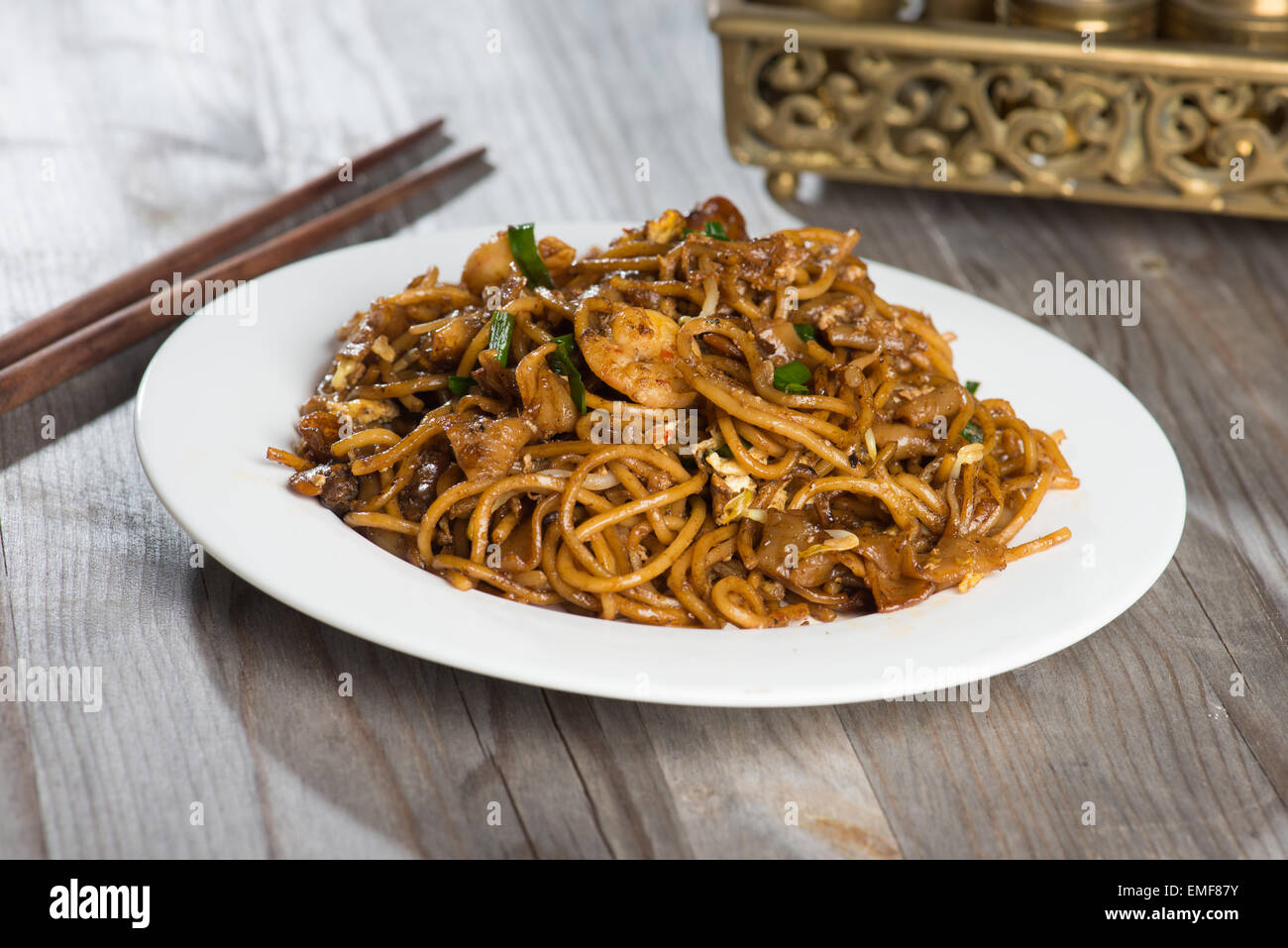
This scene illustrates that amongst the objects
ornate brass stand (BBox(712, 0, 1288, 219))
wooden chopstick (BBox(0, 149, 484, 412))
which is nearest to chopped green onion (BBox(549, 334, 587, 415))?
→ wooden chopstick (BBox(0, 149, 484, 412))

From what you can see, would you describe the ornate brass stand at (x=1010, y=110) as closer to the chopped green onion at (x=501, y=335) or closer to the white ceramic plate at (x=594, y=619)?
the white ceramic plate at (x=594, y=619)

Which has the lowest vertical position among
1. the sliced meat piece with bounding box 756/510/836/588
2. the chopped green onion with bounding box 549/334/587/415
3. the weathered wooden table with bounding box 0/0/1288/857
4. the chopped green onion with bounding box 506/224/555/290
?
the weathered wooden table with bounding box 0/0/1288/857

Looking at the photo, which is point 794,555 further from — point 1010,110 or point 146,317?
point 1010,110

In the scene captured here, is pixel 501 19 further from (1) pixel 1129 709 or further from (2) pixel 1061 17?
(1) pixel 1129 709

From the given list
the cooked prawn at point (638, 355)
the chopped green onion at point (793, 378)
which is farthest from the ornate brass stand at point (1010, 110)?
the cooked prawn at point (638, 355)

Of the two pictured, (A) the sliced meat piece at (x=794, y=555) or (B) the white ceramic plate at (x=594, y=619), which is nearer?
(B) the white ceramic plate at (x=594, y=619)

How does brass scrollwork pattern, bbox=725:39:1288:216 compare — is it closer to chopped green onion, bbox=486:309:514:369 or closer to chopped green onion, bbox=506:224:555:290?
chopped green onion, bbox=506:224:555:290
